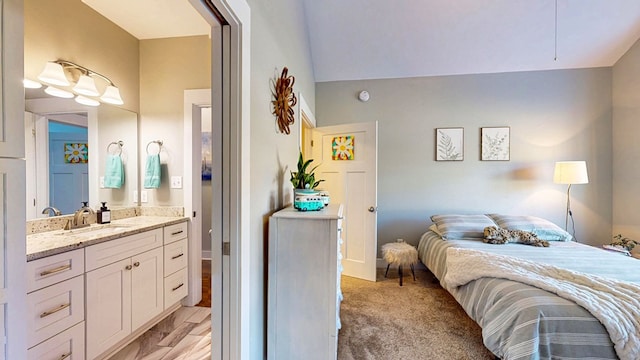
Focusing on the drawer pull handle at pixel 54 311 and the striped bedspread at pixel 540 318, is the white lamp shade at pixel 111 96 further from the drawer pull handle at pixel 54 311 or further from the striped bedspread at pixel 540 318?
the striped bedspread at pixel 540 318

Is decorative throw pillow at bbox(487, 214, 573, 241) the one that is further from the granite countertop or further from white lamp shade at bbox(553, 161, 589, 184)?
the granite countertop

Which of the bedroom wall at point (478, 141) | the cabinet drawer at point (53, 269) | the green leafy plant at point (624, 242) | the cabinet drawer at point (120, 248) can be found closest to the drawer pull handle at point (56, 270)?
the cabinet drawer at point (53, 269)

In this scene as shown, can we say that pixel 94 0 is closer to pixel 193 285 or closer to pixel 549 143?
pixel 193 285

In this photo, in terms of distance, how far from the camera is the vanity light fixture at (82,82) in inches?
67.6

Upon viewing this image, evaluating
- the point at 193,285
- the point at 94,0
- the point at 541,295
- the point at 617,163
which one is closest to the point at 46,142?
the point at 94,0

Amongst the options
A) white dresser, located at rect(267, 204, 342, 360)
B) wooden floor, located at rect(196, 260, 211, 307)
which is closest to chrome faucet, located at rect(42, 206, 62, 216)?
wooden floor, located at rect(196, 260, 211, 307)

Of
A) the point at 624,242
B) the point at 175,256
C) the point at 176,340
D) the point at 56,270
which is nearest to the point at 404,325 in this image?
the point at 176,340

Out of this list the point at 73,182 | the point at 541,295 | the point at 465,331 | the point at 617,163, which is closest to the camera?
the point at 541,295

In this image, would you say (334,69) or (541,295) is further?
(334,69)

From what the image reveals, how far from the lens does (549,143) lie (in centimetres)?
334

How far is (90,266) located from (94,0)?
194cm

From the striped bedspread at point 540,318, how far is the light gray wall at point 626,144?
163 cm

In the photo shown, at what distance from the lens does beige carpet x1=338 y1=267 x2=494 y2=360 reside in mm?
1827

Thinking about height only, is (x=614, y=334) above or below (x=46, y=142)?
Result: below
